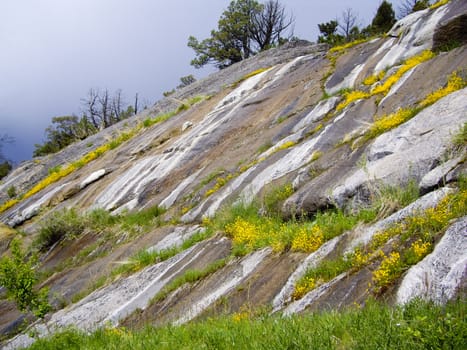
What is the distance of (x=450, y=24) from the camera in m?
9.76

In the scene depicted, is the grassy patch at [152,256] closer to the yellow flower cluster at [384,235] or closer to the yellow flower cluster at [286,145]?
the yellow flower cluster at [286,145]

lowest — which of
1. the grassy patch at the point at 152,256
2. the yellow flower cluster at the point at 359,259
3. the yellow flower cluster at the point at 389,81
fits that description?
the grassy patch at the point at 152,256

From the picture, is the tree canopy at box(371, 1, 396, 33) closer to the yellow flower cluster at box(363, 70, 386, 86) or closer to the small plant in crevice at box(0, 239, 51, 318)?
the yellow flower cluster at box(363, 70, 386, 86)

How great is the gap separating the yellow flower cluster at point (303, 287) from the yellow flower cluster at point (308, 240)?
72 cm

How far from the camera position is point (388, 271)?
4043mm

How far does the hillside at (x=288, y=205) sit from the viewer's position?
15.1 feet

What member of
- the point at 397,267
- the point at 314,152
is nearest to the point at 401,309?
the point at 397,267

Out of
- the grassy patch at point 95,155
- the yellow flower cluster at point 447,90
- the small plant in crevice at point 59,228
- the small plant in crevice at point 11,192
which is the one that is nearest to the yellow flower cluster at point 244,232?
the yellow flower cluster at point 447,90

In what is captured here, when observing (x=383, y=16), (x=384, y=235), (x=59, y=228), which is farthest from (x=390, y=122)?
(x=383, y=16)

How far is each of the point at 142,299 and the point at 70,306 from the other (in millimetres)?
2192

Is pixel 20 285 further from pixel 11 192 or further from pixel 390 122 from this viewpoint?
pixel 11 192

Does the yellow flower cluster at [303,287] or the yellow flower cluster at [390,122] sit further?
the yellow flower cluster at [390,122]

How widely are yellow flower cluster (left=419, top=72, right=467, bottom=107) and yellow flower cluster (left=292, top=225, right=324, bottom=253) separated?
3.55 m

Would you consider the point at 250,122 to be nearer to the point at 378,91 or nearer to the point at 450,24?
the point at 378,91
